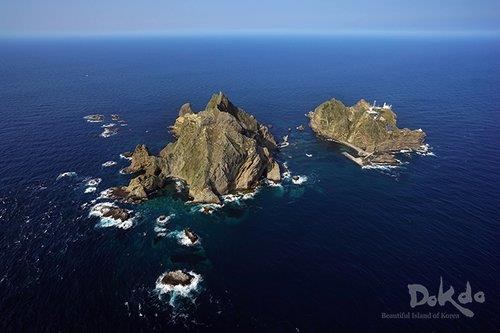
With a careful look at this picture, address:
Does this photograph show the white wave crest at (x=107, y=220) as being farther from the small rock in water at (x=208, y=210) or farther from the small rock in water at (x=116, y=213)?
the small rock in water at (x=208, y=210)

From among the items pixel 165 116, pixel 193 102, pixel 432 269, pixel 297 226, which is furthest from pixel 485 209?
pixel 193 102

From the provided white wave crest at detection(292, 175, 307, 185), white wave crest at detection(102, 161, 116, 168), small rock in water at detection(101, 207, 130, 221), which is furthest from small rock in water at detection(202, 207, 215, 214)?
white wave crest at detection(102, 161, 116, 168)

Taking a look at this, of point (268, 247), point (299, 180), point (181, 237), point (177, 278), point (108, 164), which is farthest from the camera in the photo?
point (108, 164)

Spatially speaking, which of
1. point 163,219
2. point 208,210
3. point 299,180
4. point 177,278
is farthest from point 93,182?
point 299,180

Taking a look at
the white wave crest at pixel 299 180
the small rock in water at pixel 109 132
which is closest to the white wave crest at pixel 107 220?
the white wave crest at pixel 299 180

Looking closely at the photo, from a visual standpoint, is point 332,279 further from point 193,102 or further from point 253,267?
point 193,102

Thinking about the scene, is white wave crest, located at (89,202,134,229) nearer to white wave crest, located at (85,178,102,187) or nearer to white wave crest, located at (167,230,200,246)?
white wave crest, located at (167,230,200,246)

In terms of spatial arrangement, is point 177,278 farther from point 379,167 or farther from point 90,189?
point 379,167
